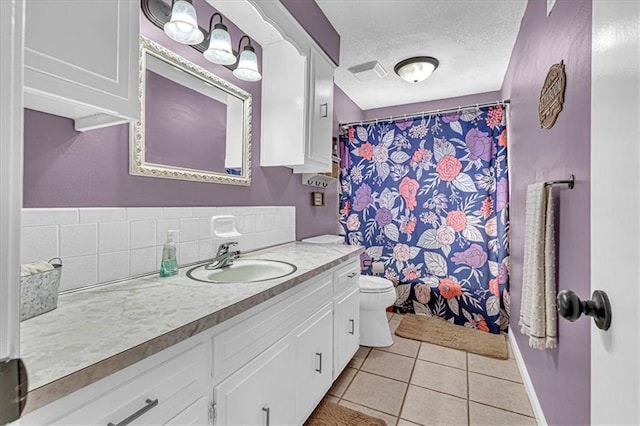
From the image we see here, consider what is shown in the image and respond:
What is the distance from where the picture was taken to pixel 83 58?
817mm

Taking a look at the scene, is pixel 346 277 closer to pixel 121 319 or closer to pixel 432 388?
pixel 432 388

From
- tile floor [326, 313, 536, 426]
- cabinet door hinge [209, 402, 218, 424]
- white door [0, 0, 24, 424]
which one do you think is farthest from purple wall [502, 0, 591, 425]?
white door [0, 0, 24, 424]

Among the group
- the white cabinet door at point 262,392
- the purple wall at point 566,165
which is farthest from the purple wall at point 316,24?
the white cabinet door at point 262,392

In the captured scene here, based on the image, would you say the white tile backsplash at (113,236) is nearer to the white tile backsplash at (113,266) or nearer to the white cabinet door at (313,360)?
the white tile backsplash at (113,266)

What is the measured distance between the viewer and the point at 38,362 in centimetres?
59

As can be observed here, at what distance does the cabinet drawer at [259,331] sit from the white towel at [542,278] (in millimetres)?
958

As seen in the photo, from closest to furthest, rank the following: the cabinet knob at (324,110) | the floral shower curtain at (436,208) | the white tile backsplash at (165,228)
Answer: the white tile backsplash at (165,228), the cabinet knob at (324,110), the floral shower curtain at (436,208)

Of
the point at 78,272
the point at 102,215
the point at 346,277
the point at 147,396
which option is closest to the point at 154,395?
the point at 147,396

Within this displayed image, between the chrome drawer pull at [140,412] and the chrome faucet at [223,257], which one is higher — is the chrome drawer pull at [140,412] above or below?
below

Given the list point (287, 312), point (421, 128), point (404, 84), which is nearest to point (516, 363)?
point (287, 312)

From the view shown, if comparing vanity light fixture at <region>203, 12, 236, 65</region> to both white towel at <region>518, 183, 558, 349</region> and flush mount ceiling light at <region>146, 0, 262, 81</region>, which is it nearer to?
flush mount ceiling light at <region>146, 0, 262, 81</region>

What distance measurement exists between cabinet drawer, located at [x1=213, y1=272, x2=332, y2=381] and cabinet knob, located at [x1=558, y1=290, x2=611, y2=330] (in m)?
0.88

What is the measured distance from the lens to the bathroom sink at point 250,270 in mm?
1493

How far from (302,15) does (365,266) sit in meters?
2.29
